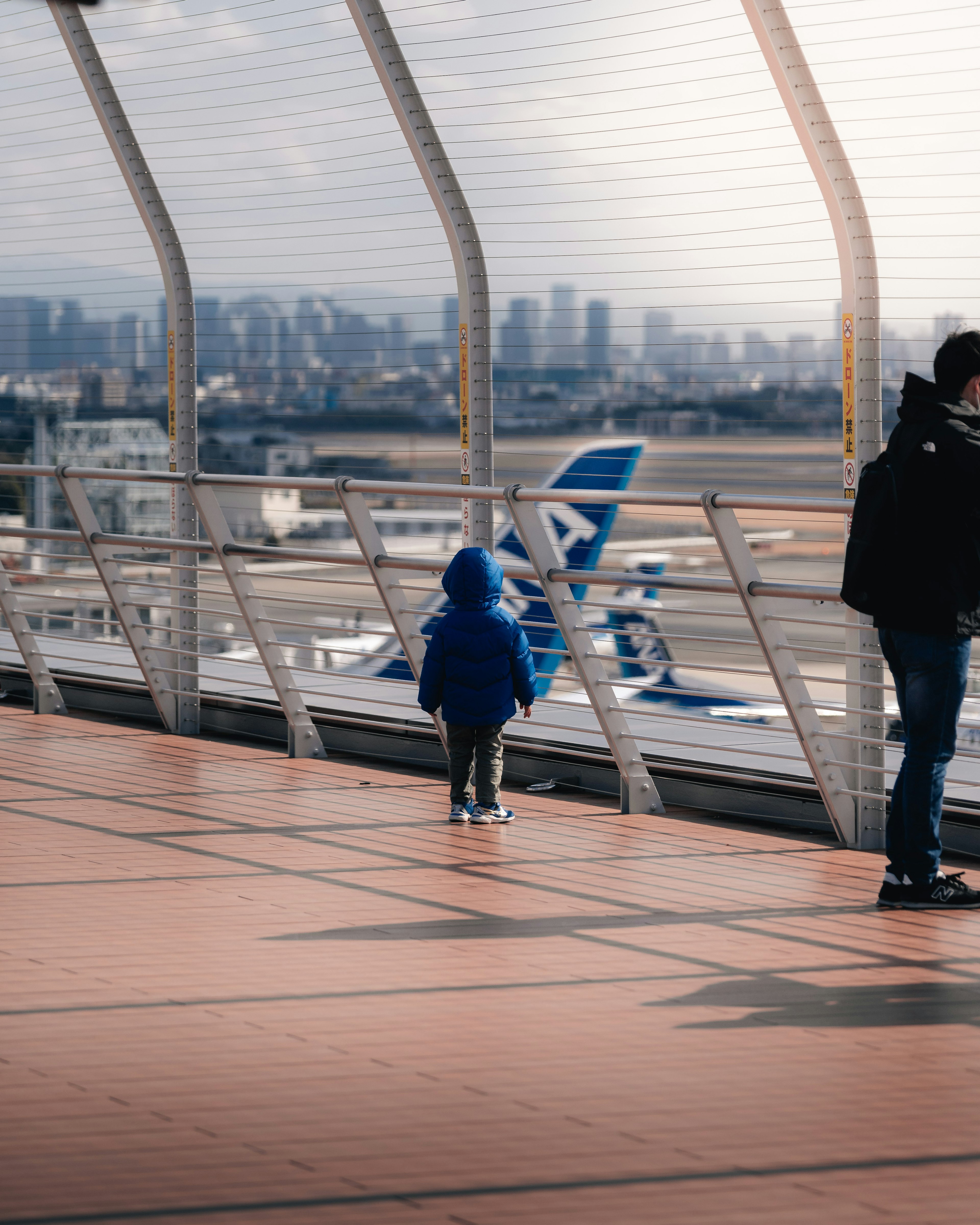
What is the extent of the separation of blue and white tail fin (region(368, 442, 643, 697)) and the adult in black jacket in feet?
4.89

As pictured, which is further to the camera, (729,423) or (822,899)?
(729,423)

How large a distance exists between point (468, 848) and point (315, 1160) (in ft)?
10.6

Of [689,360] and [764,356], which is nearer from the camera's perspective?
[764,356]

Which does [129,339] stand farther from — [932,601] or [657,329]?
[932,601]

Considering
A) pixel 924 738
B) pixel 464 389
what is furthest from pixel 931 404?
pixel 464 389

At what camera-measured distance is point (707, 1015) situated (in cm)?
451

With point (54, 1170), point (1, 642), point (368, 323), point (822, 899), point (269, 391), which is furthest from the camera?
point (269, 391)

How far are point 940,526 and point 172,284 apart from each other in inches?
206

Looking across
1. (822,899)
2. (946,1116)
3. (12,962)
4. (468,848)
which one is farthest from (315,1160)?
(468,848)

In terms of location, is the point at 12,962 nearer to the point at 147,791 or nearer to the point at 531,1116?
the point at 531,1116

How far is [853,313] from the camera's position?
653cm

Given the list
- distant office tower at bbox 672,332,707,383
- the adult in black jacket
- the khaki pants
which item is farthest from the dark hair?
distant office tower at bbox 672,332,707,383

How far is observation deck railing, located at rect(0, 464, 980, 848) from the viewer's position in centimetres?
670

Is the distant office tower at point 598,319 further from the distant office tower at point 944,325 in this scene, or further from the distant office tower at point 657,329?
the distant office tower at point 944,325
